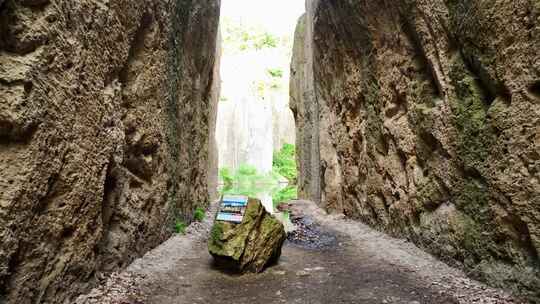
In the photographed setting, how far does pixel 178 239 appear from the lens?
311 inches

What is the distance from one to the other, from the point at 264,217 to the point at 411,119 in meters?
3.21

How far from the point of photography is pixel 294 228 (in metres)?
10.1

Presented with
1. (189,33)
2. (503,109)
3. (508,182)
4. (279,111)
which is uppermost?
(279,111)

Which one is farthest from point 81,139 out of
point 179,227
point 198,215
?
point 198,215

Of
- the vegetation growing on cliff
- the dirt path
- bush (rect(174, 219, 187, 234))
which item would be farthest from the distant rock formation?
the dirt path

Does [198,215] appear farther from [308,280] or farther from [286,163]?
[286,163]

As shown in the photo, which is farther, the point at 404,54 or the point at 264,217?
the point at 404,54

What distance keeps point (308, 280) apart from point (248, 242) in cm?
107

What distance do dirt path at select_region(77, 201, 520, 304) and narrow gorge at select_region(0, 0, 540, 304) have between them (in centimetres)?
4

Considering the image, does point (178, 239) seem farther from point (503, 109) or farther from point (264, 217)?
point (503, 109)

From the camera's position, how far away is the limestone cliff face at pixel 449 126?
430 cm

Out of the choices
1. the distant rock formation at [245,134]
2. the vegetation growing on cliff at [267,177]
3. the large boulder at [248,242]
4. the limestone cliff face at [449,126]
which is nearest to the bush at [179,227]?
the large boulder at [248,242]

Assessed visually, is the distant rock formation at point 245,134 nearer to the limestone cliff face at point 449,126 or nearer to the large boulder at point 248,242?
the limestone cliff face at point 449,126

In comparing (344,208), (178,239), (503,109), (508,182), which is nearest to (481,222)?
(508,182)
